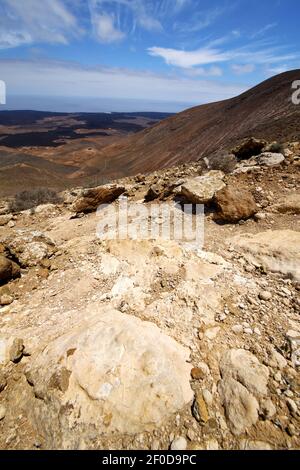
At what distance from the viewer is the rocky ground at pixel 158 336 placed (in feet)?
7.48

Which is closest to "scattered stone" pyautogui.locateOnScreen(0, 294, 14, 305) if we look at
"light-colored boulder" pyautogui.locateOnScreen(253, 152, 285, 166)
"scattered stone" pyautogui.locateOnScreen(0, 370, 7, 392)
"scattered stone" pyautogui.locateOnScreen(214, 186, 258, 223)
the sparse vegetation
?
"scattered stone" pyautogui.locateOnScreen(0, 370, 7, 392)

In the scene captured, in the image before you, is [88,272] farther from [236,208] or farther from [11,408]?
[236,208]

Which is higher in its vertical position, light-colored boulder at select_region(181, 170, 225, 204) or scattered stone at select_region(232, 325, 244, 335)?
light-colored boulder at select_region(181, 170, 225, 204)

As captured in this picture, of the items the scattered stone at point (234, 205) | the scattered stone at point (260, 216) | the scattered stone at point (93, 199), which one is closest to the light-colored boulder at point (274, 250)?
the scattered stone at point (260, 216)

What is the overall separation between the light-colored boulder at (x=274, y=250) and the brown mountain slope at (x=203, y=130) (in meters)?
12.6

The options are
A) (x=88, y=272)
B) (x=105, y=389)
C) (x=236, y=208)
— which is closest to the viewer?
(x=105, y=389)

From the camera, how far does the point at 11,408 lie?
102 inches

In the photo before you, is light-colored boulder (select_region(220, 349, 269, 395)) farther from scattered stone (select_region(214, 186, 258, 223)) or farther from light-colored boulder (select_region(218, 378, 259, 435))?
scattered stone (select_region(214, 186, 258, 223))

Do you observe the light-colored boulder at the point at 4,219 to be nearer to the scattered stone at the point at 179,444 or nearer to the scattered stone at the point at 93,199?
the scattered stone at the point at 93,199

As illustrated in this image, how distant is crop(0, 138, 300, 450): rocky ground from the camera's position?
7.48 ft

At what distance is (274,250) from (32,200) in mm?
8380

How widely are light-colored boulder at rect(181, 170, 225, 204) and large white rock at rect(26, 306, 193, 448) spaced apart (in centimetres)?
321

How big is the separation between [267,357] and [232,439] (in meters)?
0.83
